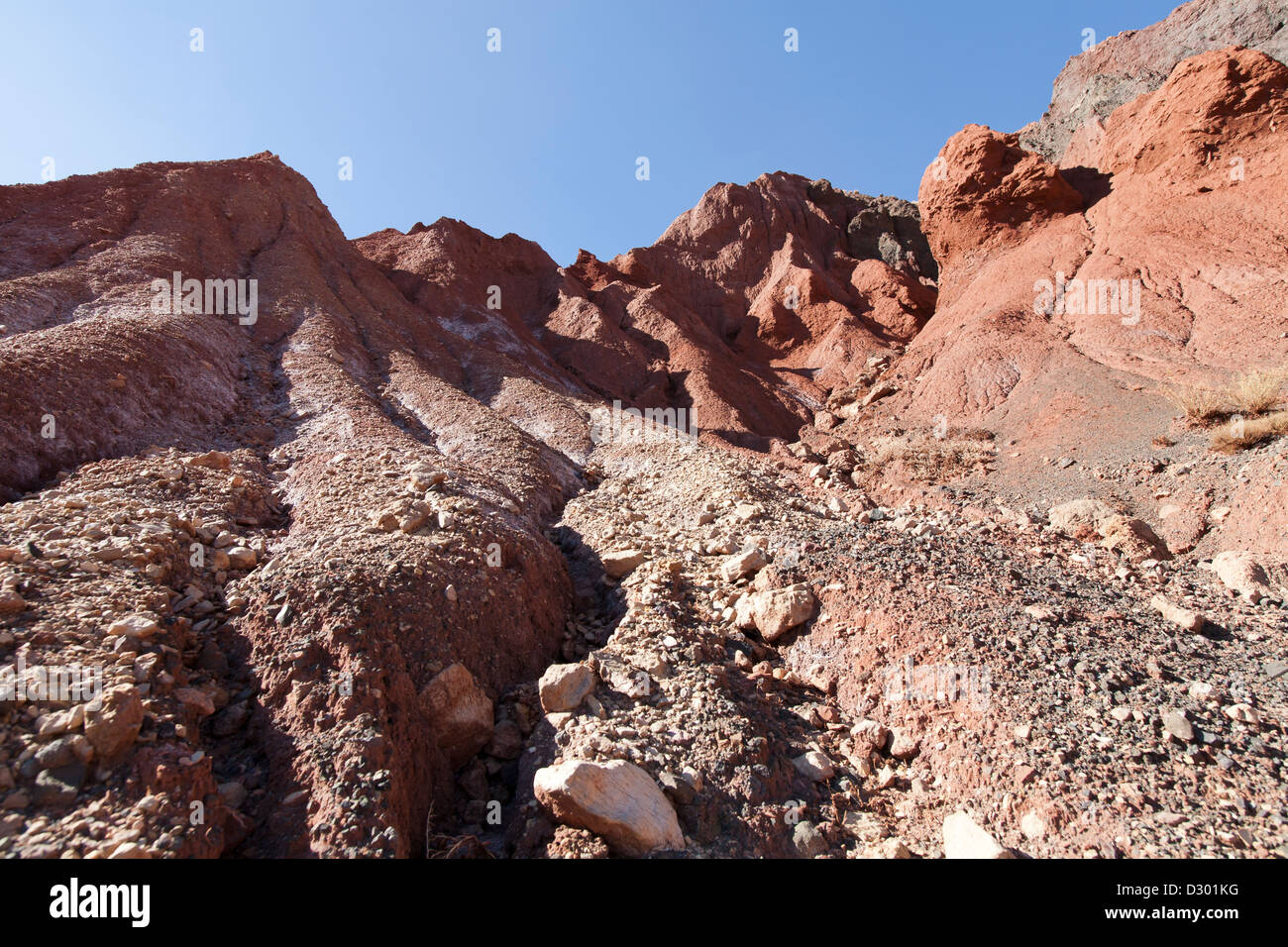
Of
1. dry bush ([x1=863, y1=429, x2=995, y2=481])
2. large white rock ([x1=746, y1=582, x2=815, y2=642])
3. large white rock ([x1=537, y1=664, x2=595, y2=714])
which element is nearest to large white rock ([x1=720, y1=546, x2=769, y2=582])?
large white rock ([x1=746, y1=582, x2=815, y2=642])

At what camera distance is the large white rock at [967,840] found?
11.7 ft

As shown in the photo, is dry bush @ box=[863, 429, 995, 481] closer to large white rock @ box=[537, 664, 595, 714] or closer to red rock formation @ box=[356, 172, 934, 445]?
red rock formation @ box=[356, 172, 934, 445]

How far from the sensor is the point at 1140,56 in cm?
2112

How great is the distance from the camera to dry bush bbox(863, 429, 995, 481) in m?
13.3

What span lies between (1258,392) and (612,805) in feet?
40.1

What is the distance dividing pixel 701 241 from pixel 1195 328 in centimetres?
2459

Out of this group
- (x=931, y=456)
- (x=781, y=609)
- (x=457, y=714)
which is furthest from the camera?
(x=931, y=456)

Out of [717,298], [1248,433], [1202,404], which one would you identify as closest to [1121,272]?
[1202,404]

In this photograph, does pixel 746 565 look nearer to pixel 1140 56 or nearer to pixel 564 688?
pixel 564 688

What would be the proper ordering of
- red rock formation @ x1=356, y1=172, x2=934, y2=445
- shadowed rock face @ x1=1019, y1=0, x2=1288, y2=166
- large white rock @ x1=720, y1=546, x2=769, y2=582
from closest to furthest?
large white rock @ x1=720, y1=546, x2=769, y2=582
shadowed rock face @ x1=1019, y1=0, x2=1288, y2=166
red rock formation @ x1=356, y1=172, x2=934, y2=445

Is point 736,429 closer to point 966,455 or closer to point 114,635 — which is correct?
point 966,455

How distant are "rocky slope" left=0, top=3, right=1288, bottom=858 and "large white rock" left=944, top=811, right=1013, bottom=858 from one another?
4.7 inches

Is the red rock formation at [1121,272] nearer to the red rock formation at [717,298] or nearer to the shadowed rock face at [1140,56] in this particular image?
the shadowed rock face at [1140,56]

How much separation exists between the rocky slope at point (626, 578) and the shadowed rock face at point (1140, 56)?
572 mm
